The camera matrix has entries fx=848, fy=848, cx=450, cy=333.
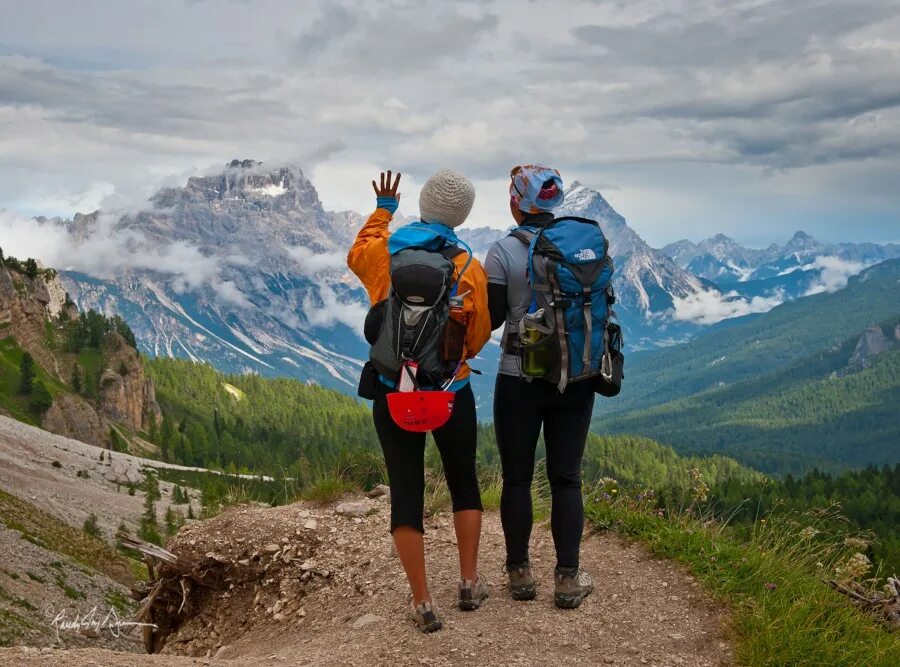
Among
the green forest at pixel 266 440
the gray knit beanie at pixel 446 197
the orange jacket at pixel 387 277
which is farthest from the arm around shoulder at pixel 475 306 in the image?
the green forest at pixel 266 440

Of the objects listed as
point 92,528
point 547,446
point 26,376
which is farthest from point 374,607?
point 26,376

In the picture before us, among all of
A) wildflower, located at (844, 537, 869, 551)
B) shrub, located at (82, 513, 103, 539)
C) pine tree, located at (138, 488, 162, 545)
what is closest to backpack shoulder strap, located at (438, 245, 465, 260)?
wildflower, located at (844, 537, 869, 551)

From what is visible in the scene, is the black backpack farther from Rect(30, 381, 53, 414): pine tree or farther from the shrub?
Rect(30, 381, 53, 414): pine tree

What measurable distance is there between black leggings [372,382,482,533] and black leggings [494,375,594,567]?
1.24ft

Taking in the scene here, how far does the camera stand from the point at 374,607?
944cm

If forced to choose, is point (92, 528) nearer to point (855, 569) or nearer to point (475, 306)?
point (475, 306)

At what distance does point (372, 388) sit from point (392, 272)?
112cm

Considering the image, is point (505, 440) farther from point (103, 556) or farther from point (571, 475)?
point (103, 556)

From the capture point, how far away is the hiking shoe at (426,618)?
8055 mm

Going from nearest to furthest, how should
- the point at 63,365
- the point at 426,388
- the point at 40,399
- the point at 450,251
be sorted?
the point at 426,388
the point at 450,251
the point at 40,399
the point at 63,365

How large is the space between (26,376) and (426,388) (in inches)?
4922

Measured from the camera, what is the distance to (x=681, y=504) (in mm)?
11016

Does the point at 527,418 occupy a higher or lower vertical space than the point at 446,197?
lower

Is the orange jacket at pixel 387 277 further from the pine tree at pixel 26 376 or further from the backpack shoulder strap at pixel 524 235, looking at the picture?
the pine tree at pixel 26 376
